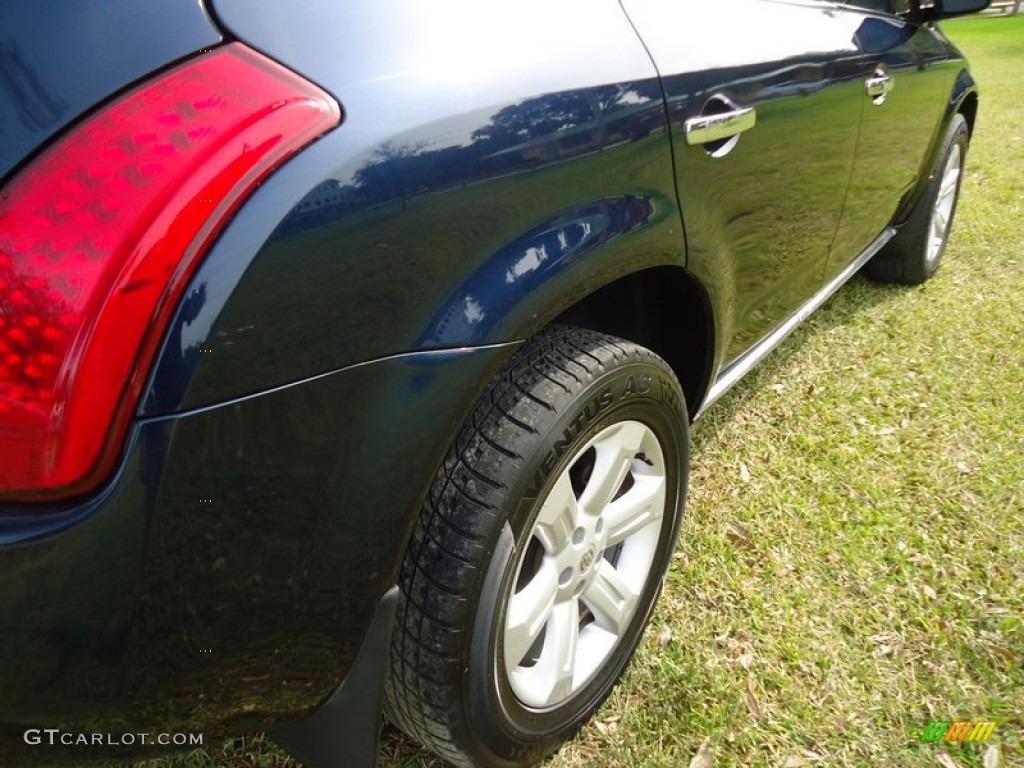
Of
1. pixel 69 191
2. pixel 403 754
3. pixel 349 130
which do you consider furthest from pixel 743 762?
pixel 69 191

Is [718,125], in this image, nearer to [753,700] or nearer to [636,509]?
[636,509]

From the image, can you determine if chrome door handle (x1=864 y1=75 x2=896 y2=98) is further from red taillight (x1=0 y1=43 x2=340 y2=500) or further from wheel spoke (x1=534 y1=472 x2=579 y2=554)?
red taillight (x1=0 y1=43 x2=340 y2=500)

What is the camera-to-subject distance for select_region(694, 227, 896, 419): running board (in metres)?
2.03

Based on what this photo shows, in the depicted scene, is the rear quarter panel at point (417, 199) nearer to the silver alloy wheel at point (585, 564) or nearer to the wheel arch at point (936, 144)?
the silver alloy wheel at point (585, 564)

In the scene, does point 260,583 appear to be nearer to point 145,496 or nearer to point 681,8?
point 145,496

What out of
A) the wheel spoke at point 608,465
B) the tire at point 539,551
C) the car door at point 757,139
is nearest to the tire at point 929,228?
the car door at point 757,139

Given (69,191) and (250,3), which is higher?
(250,3)

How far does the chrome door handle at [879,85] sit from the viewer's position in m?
2.27

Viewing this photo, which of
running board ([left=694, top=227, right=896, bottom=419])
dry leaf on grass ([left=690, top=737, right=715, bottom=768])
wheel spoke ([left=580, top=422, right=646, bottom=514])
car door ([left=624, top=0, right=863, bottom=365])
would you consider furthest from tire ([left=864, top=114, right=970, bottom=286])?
dry leaf on grass ([left=690, top=737, right=715, bottom=768])

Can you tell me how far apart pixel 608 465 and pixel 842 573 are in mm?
965

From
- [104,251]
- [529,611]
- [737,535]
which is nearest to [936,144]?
[737,535]

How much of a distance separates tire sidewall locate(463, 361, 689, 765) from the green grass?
15 cm

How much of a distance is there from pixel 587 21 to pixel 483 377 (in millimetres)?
636

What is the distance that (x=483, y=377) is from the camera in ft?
→ 3.65
